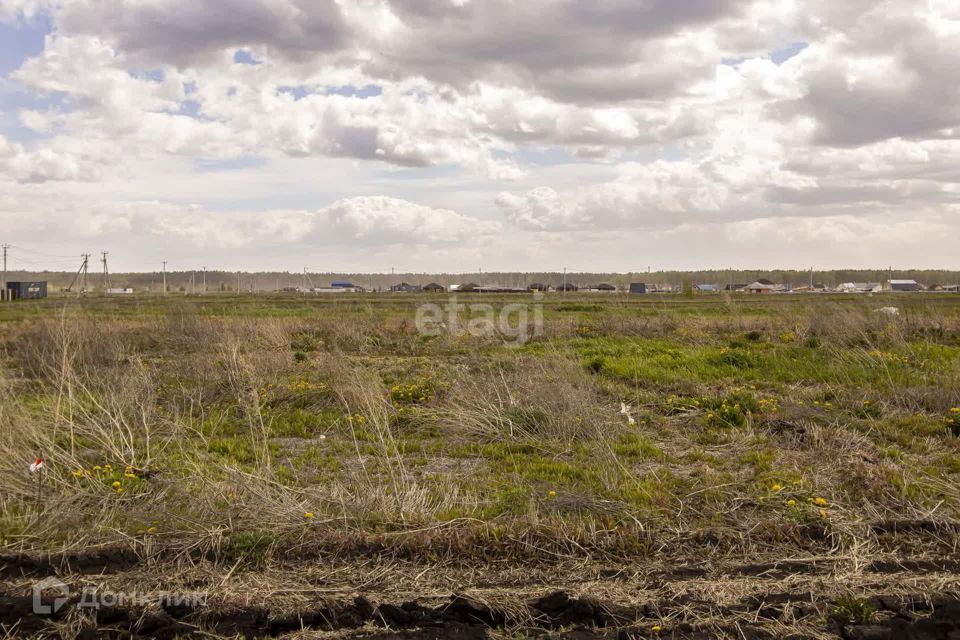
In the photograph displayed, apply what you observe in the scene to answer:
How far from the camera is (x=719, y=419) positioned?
9586 millimetres

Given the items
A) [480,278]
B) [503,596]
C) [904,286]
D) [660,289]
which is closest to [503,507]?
[503,596]

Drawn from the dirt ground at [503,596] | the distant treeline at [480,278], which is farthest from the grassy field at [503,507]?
the distant treeline at [480,278]

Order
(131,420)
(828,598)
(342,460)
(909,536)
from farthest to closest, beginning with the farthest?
1. (131,420)
2. (342,460)
3. (909,536)
4. (828,598)

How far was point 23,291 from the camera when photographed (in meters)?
67.4

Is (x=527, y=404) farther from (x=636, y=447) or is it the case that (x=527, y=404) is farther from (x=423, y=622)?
(x=423, y=622)

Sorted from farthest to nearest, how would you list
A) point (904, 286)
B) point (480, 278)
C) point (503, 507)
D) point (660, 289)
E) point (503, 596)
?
point (480, 278), point (904, 286), point (660, 289), point (503, 507), point (503, 596)

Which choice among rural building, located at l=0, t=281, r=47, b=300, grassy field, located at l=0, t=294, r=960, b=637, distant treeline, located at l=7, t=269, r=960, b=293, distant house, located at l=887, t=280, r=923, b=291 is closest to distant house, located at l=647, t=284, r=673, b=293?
distant treeline, located at l=7, t=269, r=960, b=293

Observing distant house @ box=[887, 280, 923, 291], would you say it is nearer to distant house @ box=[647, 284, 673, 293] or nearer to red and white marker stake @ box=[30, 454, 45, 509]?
distant house @ box=[647, 284, 673, 293]

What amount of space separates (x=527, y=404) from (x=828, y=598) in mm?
5423

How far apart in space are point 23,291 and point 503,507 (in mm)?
75966

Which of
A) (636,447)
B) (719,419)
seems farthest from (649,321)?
(636,447)

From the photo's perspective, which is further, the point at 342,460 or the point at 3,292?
the point at 3,292

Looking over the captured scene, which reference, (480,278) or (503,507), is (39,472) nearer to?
(503,507)

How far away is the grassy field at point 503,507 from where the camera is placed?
14.5 ft
